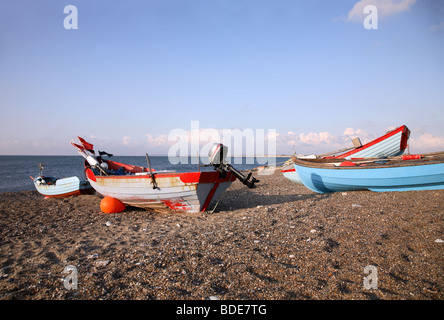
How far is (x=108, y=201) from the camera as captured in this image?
34.2 ft

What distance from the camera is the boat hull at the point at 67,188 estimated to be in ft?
48.3

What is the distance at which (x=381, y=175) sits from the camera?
397 inches

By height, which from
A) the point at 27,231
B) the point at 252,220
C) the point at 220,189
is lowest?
the point at 27,231

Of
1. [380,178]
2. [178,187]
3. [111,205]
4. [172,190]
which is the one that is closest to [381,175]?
[380,178]

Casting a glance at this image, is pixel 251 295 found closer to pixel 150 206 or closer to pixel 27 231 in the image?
pixel 150 206

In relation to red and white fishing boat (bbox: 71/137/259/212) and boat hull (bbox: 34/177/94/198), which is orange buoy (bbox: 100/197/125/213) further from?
boat hull (bbox: 34/177/94/198)

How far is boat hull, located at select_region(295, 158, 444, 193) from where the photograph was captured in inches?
373

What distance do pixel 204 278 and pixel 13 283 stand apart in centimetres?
338

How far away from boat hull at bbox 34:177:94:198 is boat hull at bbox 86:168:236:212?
18.9 feet

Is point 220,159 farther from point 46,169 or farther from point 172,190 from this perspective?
point 46,169

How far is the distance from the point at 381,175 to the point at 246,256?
8233mm

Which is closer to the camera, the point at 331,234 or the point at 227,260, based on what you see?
the point at 227,260

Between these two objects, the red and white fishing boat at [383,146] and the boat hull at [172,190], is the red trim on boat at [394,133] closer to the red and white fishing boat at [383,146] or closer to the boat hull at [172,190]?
the red and white fishing boat at [383,146]

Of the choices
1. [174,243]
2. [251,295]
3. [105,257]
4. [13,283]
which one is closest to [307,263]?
[251,295]
